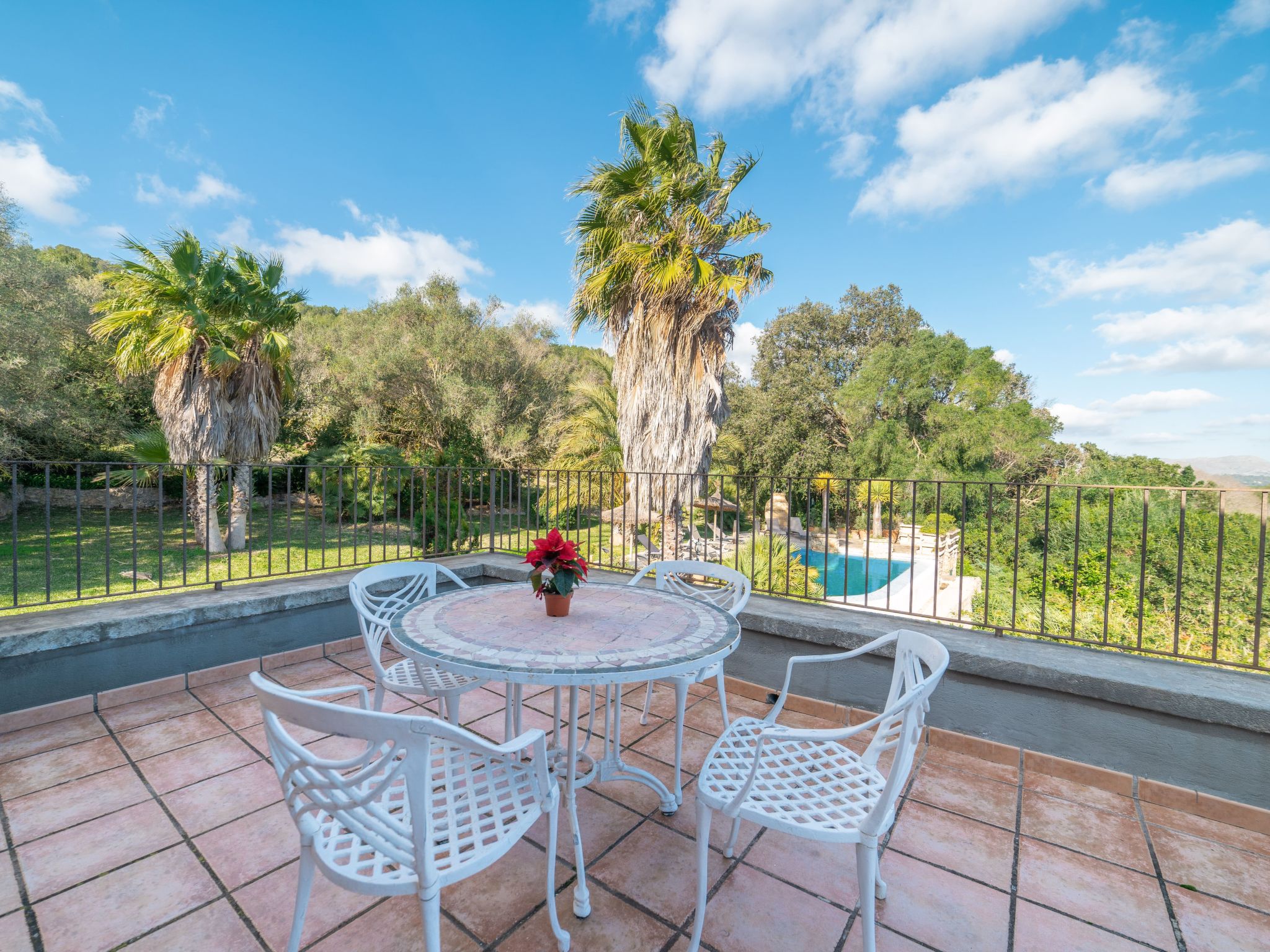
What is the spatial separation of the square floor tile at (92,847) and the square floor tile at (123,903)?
54 millimetres

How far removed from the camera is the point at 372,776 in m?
1.01

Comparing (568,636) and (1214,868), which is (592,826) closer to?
(568,636)

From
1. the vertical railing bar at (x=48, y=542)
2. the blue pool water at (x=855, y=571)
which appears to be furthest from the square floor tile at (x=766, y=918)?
the blue pool water at (x=855, y=571)

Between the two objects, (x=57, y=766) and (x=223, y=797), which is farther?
(x=57, y=766)

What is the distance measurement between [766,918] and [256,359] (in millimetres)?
9448

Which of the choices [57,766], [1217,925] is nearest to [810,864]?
[1217,925]

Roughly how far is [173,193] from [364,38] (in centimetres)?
1228

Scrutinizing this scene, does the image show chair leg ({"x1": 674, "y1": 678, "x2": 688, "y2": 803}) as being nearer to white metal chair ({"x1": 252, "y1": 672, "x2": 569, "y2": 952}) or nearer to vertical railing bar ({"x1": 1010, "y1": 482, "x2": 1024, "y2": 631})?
white metal chair ({"x1": 252, "y1": 672, "x2": 569, "y2": 952})

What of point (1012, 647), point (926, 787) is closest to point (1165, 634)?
point (1012, 647)

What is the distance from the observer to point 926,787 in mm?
2035

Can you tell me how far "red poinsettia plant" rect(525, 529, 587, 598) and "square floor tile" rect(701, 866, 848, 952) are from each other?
916mm

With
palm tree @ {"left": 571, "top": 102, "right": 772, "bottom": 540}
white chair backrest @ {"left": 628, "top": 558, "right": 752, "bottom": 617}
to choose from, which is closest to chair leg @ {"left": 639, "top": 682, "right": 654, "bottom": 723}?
white chair backrest @ {"left": 628, "top": 558, "right": 752, "bottom": 617}

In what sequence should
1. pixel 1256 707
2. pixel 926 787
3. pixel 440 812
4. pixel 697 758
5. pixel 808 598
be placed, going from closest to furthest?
pixel 440 812 → pixel 1256 707 → pixel 926 787 → pixel 697 758 → pixel 808 598

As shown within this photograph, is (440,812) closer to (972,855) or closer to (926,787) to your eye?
(972,855)
